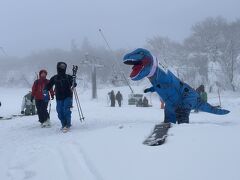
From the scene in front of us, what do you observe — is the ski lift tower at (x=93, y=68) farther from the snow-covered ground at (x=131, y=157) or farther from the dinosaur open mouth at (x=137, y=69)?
the snow-covered ground at (x=131, y=157)

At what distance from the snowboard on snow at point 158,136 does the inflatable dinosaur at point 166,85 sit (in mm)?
2042

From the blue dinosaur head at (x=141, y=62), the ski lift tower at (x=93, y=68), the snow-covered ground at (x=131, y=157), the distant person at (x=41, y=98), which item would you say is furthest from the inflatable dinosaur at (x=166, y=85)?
the ski lift tower at (x=93, y=68)

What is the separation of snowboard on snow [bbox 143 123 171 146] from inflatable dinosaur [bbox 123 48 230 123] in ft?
6.70

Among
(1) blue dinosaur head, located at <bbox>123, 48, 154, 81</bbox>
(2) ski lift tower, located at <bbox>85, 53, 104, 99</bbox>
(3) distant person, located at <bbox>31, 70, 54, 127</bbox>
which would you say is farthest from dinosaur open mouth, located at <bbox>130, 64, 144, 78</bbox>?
(2) ski lift tower, located at <bbox>85, 53, 104, 99</bbox>

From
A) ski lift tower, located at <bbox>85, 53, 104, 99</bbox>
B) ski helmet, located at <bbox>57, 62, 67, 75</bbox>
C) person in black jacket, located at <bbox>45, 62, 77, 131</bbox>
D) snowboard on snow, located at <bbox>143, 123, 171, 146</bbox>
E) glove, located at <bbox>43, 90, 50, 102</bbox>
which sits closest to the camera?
snowboard on snow, located at <bbox>143, 123, 171, 146</bbox>

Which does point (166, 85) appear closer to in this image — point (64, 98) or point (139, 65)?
point (139, 65)

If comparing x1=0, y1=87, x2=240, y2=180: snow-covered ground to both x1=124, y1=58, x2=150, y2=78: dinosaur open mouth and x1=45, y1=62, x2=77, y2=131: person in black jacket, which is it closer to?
x1=124, y1=58, x2=150, y2=78: dinosaur open mouth

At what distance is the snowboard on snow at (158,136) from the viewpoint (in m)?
5.52

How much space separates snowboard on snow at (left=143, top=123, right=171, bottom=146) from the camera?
552cm

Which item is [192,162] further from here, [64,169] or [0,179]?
[0,179]

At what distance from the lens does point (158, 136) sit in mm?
5883

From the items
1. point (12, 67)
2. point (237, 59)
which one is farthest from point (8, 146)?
point (12, 67)

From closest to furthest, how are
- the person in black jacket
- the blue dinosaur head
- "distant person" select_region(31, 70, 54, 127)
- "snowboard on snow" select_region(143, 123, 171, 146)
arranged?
"snowboard on snow" select_region(143, 123, 171, 146)
the blue dinosaur head
the person in black jacket
"distant person" select_region(31, 70, 54, 127)

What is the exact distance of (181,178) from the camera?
399cm
